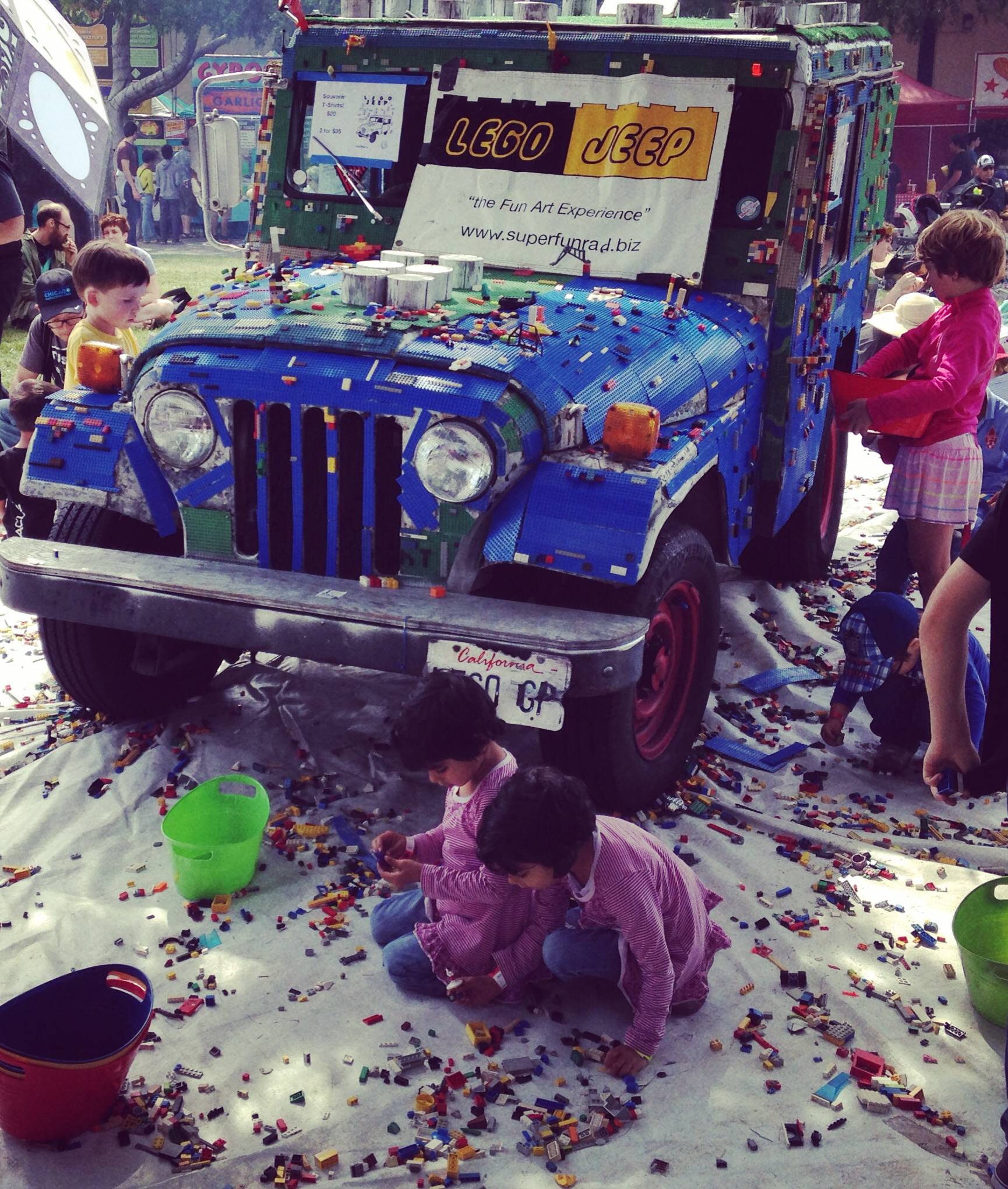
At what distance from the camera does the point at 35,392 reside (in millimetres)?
5309

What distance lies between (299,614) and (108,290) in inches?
80.1

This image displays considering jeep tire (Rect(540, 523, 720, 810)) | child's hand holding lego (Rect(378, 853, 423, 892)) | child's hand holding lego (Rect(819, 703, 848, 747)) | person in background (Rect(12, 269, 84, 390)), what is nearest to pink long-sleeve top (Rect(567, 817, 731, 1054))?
child's hand holding lego (Rect(378, 853, 423, 892))

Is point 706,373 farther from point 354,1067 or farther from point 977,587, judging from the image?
point 354,1067

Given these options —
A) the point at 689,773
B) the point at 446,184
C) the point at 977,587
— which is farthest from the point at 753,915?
the point at 446,184

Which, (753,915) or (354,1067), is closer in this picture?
(354,1067)

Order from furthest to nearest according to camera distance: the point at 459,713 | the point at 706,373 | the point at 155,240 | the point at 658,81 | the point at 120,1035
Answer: the point at 155,240 < the point at 658,81 < the point at 706,373 < the point at 459,713 < the point at 120,1035

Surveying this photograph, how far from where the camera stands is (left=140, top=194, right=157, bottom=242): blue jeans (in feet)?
75.1

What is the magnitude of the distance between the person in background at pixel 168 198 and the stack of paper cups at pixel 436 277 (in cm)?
1990

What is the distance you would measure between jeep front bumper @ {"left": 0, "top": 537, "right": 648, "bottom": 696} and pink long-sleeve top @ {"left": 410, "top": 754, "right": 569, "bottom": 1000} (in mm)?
393

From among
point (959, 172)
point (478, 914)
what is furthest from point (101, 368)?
point (959, 172)

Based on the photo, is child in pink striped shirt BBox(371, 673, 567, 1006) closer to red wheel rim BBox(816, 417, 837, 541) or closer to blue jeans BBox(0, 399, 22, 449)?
red wheel rim BBox(816, 417, 837, 541)

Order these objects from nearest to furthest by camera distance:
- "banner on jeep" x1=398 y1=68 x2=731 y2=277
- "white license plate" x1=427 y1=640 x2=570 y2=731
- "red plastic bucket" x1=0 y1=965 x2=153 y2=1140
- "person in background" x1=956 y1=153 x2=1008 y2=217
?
"red plastic bucket" x1=0 y1=965 x2=153 y2=1140 → "white license plate" x1=427 y1=640 x2=570 y2=731 → "banner on jeep" x1=398 y1=68 x2=731 y2=277 → "person in background" x1=956 y1=153 x2=1008 y2=217

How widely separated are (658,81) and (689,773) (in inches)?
101

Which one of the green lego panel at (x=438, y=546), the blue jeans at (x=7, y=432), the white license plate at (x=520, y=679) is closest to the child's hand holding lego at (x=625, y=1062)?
the white license plate at (x=520, y=679)
